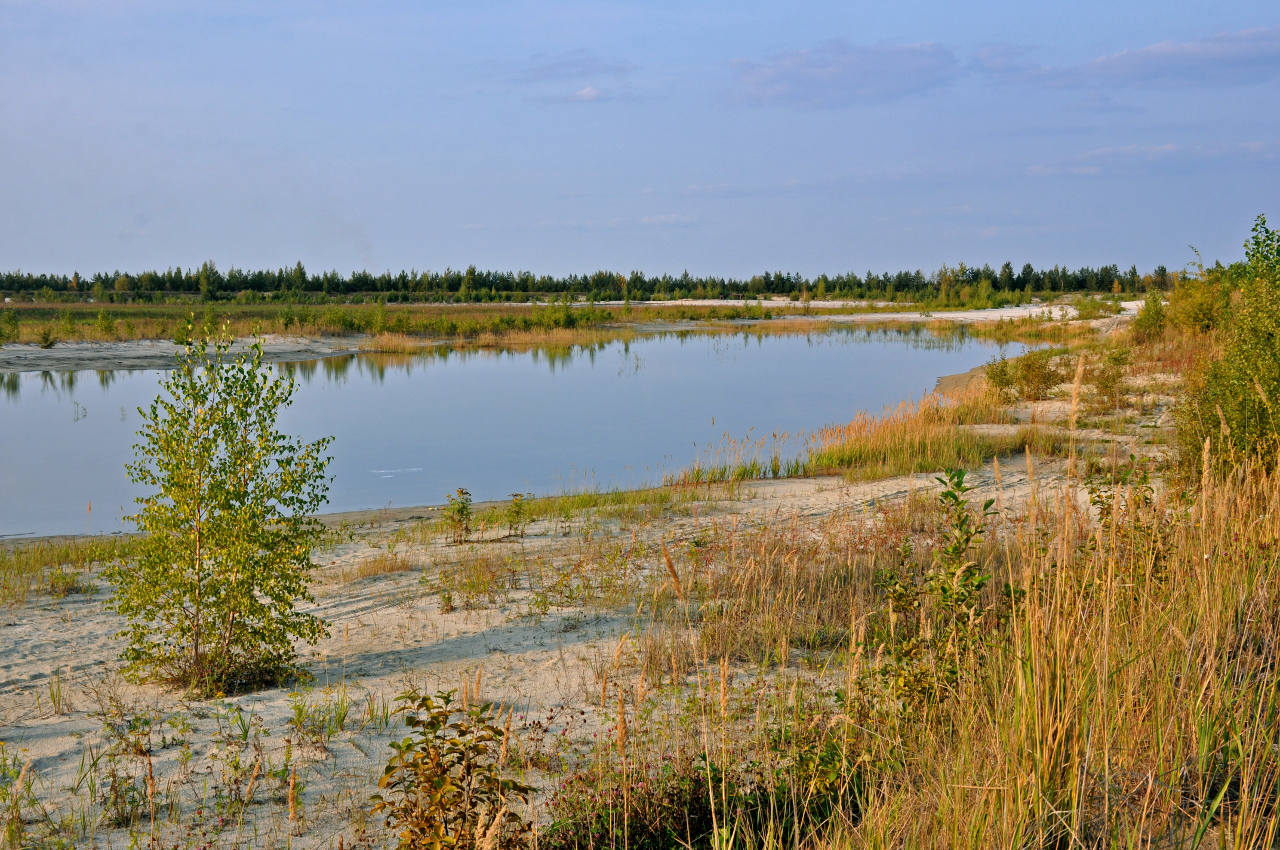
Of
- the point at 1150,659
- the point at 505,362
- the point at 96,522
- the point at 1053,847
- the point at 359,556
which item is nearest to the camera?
the point at 1053,847

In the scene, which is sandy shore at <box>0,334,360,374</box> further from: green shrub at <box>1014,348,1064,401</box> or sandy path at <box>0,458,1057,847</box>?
sandy path at <box>0,458,1057,847</box>

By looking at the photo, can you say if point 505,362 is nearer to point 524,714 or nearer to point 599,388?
point 599,388

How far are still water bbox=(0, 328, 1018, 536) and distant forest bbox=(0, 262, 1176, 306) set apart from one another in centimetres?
3206

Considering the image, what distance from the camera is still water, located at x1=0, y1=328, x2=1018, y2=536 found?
47.1 ft

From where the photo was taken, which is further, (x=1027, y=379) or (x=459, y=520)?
(x=1027, y=379)

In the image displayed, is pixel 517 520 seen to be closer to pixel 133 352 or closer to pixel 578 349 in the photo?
pixel 133 352

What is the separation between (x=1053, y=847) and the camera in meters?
2.73

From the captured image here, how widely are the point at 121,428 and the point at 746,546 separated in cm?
1659

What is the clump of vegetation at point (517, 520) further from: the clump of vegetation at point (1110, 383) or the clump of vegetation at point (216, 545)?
the clump of vegetation at point (1110, 383)

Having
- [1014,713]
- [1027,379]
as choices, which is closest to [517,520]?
[1014,713]

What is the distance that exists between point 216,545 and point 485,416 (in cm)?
1613

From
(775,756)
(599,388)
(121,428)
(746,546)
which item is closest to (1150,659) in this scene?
(775,756)

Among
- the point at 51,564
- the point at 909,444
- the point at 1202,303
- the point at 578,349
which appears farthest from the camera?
the point at 578,349

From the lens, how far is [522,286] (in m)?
84.0
